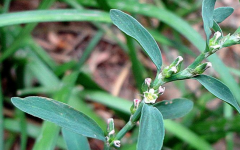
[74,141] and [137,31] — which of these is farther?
[74,141]

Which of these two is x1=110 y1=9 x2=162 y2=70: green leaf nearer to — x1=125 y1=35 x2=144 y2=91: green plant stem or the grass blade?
the grass blade

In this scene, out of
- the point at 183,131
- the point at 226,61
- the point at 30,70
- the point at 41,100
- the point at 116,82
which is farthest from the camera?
the point at 226,61

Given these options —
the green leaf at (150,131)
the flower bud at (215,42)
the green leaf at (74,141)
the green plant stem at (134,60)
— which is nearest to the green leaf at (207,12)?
the flower bud at (215,42)

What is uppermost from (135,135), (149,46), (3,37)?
(3,37)

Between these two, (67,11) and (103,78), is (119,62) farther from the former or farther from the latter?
(67,11)

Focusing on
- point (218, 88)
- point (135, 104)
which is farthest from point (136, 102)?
point (218, 88)

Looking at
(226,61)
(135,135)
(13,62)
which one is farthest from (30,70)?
(226,61)

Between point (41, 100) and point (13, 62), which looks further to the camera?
point (13, 62)

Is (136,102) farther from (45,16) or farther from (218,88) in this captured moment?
(45,16)
